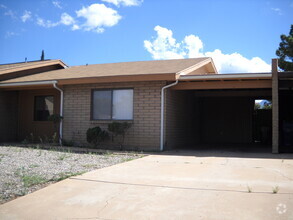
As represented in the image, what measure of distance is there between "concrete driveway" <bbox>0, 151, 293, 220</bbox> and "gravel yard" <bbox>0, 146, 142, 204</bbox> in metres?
0.35

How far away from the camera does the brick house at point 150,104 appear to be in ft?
36.6

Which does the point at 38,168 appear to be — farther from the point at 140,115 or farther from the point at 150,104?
the point at 150,104

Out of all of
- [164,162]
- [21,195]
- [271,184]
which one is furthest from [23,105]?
[271,184]

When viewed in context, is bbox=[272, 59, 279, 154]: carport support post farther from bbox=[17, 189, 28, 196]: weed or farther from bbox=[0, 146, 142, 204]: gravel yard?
bbox=[17, 189, 28, 196]: weed

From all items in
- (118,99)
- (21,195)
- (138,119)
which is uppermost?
(118,99)

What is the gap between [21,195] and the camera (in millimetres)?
5215

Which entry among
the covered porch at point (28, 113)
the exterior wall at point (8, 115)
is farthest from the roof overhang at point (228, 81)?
the exterior wall at point (8, 115)

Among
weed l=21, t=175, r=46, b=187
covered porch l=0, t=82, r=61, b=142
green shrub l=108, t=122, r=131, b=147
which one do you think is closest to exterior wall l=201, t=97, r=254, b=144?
green shrub l=108, t=122, r=131, b=147

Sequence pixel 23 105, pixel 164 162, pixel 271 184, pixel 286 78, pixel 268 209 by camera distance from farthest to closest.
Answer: pixel 23 105 < pixel 286 78 < pixel 164 162 < pixel 271 184 < pixel 268 209

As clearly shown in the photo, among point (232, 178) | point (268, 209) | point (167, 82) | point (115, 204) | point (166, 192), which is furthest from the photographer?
point (167, 82)

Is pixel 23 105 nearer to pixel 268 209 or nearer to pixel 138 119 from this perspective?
pixel 138 119

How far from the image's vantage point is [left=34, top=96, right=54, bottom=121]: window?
15.1m

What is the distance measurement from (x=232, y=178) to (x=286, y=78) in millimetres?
5990

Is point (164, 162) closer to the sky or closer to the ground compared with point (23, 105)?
closer to the ground
